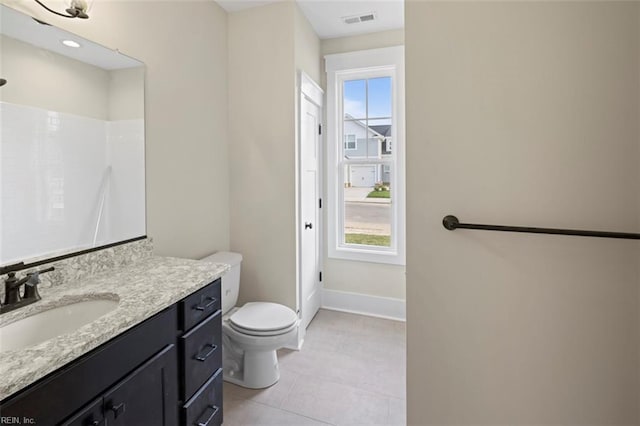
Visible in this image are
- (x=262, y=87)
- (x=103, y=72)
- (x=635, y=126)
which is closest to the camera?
(x=635, y=126)

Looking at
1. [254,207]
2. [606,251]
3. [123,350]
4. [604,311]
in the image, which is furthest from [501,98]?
[254,207]

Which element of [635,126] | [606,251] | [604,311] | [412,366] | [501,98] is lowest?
[412,366]

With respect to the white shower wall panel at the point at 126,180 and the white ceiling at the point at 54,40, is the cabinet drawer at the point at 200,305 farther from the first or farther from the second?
the white ceiling at the point at 54,40

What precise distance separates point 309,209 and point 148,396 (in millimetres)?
1843

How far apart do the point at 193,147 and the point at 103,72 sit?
670 mm

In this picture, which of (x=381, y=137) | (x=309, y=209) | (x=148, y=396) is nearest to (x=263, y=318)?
(x=148, y=396)

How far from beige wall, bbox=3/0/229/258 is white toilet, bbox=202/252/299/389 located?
0.37m

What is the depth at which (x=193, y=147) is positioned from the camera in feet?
6.77

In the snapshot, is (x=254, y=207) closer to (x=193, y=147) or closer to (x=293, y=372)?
(x=193, y=147)

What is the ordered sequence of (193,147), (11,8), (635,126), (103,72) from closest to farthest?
(635,126), (11,8), (103,72), (193,147)

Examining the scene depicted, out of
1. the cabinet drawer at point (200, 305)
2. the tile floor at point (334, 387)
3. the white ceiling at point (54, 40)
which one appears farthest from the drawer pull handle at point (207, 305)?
the white ceiling at point (54, 40)

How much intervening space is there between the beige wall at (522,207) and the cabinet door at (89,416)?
1.01 metres

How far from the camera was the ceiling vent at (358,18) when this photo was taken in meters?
2.54

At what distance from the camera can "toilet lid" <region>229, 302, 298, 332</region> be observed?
6.14 feet
